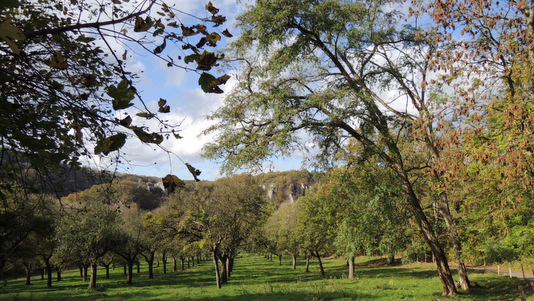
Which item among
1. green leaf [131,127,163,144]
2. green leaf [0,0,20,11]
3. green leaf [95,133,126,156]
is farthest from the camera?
green leaf [131,127,163,144]

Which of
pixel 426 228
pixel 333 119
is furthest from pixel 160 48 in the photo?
pixel 426 228

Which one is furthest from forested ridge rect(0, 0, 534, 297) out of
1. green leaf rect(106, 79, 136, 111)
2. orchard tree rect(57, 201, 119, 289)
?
orchard tree rect(57, 201, 119, 289)

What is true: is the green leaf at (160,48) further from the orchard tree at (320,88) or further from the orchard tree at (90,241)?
the orchard tree at (90,241)

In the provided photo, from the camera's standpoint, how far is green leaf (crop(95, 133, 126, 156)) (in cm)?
172

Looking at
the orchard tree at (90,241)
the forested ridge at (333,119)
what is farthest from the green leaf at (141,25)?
the orchard tree at (90,241)

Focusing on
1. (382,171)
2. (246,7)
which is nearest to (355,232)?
(382,171)

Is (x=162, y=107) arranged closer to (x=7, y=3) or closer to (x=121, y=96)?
(x=121, y=96)

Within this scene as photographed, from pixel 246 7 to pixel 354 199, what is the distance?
A: 8.15 meters

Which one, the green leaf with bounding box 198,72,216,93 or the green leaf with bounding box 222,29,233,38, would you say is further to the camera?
the green leaf with bounding box 222,29,233,38

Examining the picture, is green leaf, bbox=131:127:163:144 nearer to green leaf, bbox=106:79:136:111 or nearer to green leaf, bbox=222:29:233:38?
green leaf, bbox=106:79:136:111

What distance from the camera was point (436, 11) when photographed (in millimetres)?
6766

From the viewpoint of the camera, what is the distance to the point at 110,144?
1730 millimetres

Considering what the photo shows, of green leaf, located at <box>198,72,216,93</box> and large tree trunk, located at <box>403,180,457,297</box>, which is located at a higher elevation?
green leaf, located at <box>198,72,216,93</box>

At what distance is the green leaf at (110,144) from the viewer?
1.72m
